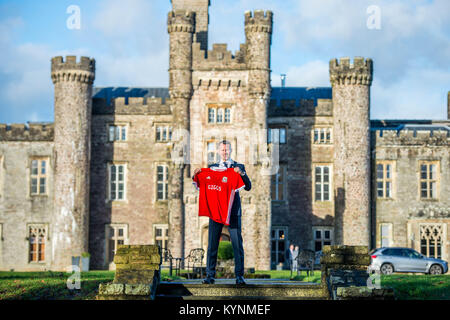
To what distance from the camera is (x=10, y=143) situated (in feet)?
122

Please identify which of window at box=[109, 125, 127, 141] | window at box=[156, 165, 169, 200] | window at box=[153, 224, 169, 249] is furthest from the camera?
window at box=[109, 125, 127, 141]

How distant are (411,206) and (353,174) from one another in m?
3.70

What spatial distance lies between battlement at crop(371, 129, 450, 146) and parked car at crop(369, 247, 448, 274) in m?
6.91

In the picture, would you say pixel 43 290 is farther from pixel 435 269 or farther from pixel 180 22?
pixel 180 22

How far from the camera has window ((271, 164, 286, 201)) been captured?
36.4 meters

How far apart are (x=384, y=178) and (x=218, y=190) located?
25331mm

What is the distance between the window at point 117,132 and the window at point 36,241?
555 cm

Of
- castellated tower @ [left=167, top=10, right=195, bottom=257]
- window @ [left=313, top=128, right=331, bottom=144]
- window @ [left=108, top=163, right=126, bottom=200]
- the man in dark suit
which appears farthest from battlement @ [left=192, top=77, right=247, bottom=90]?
the man in dark suit

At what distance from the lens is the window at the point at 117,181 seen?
36719mm

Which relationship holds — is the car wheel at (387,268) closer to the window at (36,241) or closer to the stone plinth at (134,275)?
the window at (36,241)

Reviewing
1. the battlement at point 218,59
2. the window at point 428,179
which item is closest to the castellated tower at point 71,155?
the battlement at point 218,59

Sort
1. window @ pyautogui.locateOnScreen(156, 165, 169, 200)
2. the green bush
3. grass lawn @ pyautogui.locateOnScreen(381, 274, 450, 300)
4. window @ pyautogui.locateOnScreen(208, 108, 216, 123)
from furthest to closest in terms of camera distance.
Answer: window @ pyautogui.locateOnScreen(156, 165, 169, 200) < window @ pyautogui.locateOnScreen(208, 108, 216, 123) < the green bush < grass lawn @ pyautogui.locateOnScreen(381, 274, 450, 300)

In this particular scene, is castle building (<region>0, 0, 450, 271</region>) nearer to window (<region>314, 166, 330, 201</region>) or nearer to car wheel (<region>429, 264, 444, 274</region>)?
window (<region>314, 166, 330, 201</region>)
